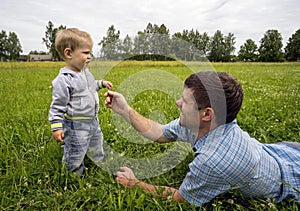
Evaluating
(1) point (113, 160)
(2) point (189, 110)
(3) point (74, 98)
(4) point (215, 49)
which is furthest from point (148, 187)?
(4) point (215, 49)

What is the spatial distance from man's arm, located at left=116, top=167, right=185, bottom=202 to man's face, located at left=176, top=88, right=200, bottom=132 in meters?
0.57

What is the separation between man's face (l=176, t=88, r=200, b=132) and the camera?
1839mm

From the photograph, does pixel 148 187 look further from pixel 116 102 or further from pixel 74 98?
pixel 74 98

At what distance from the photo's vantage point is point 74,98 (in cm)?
222

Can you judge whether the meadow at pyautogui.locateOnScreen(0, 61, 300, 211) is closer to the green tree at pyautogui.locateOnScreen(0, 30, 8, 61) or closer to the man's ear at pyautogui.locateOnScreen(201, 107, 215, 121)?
the man's ear at pyautogui.locateOnScreen(201, 107, 215, 121)

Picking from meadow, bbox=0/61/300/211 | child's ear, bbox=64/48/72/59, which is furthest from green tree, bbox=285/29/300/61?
child's ear, bbox=64/48/72/59

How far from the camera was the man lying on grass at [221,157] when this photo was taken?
68.6 inches

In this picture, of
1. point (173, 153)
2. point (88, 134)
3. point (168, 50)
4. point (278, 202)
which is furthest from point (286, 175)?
point (88, 134)

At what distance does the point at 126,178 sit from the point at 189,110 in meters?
0.90

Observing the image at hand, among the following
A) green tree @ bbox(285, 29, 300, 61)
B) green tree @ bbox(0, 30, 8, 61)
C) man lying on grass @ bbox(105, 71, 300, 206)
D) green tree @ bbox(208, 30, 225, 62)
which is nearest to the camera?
man lying on grass @ bbox(105, 71, 300, 206)

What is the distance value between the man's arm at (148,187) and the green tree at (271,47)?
73.6 m

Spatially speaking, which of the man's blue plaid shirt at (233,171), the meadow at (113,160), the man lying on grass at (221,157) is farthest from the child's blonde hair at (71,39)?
the man's blue plaid shirt at (233,171)

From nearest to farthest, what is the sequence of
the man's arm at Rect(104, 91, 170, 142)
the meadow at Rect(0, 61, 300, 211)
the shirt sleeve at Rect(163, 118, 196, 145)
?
the meadow at Rect(0, 61, 300, 211), the shirt sleeve at Rect(163, 118, 196, 145), the man's arm at Rect(104, 91, 170, 142)

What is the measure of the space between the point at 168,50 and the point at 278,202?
158 cm
